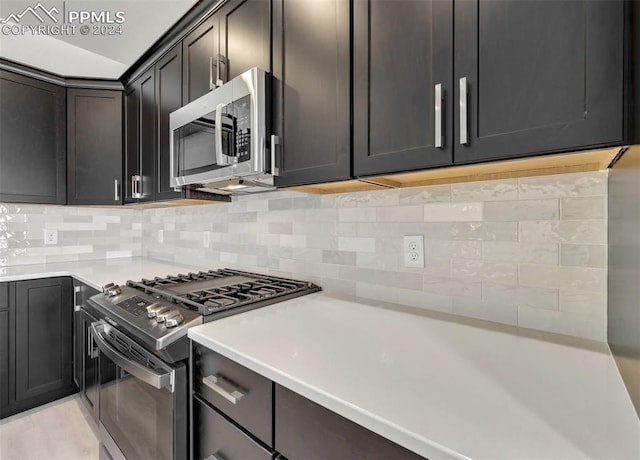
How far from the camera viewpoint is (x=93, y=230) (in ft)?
8.81

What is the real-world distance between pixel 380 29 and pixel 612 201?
0.77 m

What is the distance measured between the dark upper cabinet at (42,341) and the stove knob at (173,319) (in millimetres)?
1645

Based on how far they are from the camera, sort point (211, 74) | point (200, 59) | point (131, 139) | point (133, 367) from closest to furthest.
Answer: point (133, 367)
point (211, 74)
point (200, 59)
point (131, 139)

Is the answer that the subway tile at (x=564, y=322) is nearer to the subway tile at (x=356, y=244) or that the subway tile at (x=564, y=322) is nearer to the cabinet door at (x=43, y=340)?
the subway tile at (x=356, y=244)

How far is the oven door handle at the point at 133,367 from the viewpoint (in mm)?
953

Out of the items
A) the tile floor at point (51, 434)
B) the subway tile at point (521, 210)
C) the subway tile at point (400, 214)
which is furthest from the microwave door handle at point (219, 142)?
the tile floor at point (51, 434)

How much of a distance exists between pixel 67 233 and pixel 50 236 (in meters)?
0.11

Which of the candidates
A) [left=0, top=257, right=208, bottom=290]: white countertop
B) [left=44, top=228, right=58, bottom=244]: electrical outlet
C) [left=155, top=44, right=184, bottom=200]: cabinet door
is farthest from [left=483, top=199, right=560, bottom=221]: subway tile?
[left=44, top=228, right=58, bottom=244]: electrical outlet

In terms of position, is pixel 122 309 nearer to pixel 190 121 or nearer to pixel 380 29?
pixel 190 121

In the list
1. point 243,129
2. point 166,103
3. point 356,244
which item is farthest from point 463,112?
point 166,103

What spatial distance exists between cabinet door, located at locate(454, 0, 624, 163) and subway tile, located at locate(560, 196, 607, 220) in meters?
0.31

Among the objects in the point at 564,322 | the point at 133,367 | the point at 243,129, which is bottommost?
the point at 133,367

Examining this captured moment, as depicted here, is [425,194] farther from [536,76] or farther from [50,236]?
[50,236]

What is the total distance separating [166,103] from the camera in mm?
1827
